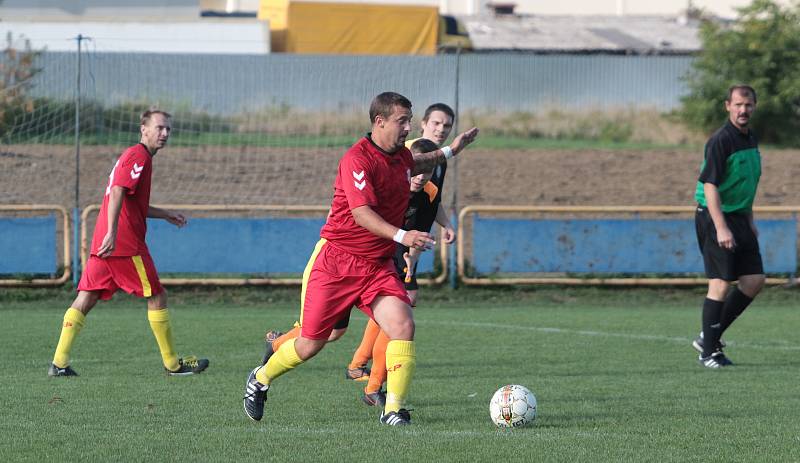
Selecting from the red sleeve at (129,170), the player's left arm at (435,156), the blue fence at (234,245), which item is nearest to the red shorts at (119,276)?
the red sleeve at (129,170)

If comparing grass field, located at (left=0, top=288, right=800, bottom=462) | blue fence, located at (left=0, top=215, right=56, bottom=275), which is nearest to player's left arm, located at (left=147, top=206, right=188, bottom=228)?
grass field, located at (left=0, top=288, right=800, bottom=462)

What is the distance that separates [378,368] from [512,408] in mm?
1413

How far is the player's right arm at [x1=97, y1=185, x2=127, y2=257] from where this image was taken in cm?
928

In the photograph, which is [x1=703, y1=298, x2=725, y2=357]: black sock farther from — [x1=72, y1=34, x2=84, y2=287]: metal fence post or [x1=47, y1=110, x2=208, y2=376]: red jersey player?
[x1=72, y1=34, x2=84, y2=287]: metal fence post

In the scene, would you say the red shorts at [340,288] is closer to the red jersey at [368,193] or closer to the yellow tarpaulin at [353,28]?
the red jersey at [368,193]

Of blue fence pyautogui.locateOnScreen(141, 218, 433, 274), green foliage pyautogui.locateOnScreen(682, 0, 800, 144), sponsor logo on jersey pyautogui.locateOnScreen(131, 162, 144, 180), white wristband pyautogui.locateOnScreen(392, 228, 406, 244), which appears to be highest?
green foliage pyautogui.locateOnScreen(682, 0, 800, 144)

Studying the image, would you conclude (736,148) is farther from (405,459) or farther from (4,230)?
(4,230)

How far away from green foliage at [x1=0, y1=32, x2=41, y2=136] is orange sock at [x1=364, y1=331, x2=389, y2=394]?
30.0 ft

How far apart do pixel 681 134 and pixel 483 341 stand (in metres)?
19.4

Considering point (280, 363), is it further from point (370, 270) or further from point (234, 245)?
point (234, 245)

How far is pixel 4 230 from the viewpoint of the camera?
50.4 ft

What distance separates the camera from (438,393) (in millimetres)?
8562

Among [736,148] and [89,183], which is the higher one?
[736,148]

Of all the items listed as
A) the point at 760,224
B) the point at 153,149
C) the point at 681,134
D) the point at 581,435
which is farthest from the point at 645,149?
the point at 581,435
